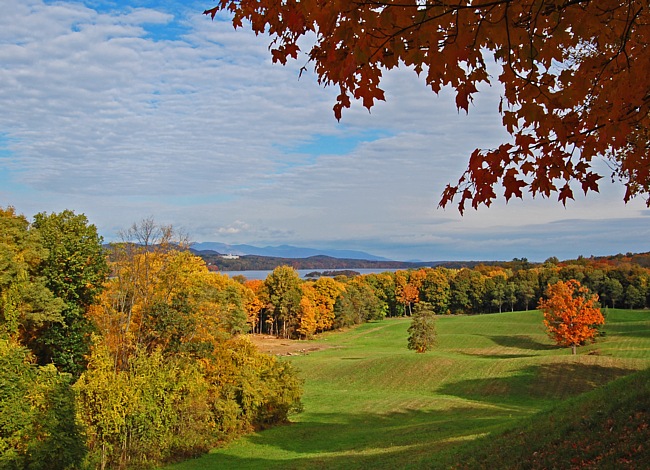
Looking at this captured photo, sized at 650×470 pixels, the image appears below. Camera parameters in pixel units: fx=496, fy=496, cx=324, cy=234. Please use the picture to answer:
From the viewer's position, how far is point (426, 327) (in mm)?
52156

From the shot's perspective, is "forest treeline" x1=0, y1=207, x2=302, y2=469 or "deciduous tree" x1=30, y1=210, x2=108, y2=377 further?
"deciduous tree" x1=30, y1=210, x2=108, y2=377

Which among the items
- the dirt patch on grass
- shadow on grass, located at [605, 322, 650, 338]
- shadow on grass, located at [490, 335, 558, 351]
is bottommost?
the dirt patch on grass

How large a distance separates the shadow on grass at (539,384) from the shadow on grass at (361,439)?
7.23 m

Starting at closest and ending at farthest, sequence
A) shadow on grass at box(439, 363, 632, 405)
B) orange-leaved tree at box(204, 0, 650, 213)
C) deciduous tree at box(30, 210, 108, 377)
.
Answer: orange-leaved tree at box(204, 0, 650, 213) → deciduous tree at box(30, 210, 108, 377) → shadow on grass at box(439, 363, 632, 405)

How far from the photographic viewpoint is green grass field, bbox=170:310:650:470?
18.5m

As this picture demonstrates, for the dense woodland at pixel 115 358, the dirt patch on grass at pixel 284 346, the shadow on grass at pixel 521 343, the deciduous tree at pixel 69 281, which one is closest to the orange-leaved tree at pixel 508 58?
the dense woodland at pixel 115 358

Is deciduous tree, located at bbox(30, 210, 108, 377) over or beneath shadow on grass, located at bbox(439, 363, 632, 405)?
over

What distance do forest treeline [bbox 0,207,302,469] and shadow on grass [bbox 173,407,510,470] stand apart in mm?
2111

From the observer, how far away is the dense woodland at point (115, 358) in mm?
17094

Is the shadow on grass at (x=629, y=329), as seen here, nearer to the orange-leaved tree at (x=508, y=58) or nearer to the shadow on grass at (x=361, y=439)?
the shadow on grass at (x=361, y=439)

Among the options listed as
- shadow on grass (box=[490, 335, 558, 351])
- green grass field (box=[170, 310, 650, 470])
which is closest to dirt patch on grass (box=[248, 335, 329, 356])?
green grass field (box=[170, 310, 650, 470])

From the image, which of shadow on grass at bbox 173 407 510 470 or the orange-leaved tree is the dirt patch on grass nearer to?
shadow on grass at bbox 173 407 510 470

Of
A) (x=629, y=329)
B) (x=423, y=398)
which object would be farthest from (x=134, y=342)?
(x=629, y=329)

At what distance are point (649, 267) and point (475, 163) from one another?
10370 centimetres
